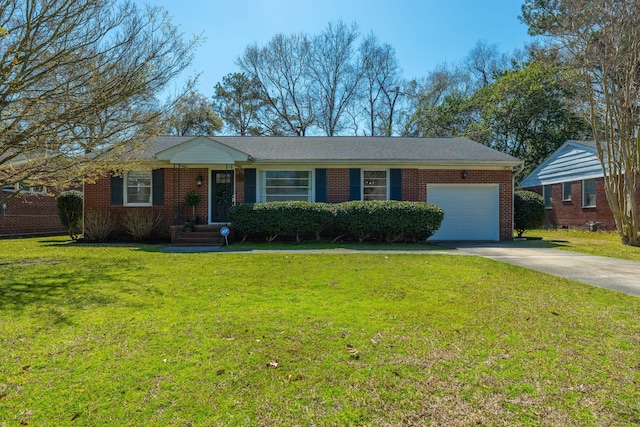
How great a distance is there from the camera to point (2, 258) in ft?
27.6

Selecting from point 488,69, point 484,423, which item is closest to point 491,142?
point 488,69

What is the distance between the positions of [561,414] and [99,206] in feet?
46.5

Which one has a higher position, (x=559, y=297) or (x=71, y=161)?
(x=71, y=161)

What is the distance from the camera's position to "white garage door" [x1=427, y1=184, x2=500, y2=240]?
1332 centimetres

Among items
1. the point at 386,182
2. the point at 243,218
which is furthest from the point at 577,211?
the point at 243,218

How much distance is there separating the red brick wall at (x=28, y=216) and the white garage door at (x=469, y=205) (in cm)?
1567

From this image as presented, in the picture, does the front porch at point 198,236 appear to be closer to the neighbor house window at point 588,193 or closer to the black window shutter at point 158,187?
the black window shutter at point 158,187

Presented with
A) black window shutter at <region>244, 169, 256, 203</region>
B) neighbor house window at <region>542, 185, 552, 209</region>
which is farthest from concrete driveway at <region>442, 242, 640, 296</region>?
neighbor house window at <region>542, 185, 552, 209</region>

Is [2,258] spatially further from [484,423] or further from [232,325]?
[484,423]

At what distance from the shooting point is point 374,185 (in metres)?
13.3

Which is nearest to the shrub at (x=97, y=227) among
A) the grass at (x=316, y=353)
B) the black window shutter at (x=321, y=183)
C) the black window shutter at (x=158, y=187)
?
the black window shutter at (x=158, y=187)

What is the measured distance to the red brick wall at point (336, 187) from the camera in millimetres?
12898

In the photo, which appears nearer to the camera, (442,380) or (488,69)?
(442,380)

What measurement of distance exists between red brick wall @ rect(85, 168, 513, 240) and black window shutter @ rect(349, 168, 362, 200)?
0.13 m
